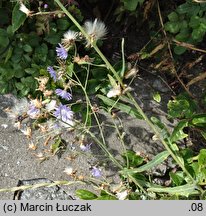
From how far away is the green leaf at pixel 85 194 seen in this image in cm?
214

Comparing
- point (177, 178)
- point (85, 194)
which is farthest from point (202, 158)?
point (85, 194)

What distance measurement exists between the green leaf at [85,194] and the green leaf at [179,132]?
15.6 inches

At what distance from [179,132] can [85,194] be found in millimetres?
464

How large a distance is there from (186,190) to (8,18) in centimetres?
101

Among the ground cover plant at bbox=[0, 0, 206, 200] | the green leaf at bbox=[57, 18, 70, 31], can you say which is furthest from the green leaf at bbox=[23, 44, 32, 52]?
the green leaf at bbox=[57, 18, 70, 31]

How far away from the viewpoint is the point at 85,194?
84.6 inches

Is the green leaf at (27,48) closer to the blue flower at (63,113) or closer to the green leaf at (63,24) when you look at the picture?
the green leaf at (63,24)

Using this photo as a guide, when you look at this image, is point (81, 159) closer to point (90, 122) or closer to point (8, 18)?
point (90, 122)

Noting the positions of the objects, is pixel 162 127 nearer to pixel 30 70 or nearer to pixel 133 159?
pixel 133 159

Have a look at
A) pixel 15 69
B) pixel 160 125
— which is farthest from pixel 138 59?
pixel 15 69

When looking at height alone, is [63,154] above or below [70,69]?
below

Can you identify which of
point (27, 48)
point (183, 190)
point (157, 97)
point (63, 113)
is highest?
point (27, 48)

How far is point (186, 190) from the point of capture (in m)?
2.05

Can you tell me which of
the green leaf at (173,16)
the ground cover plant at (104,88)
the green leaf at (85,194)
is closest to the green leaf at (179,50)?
the ground cover plant at (104,88)
